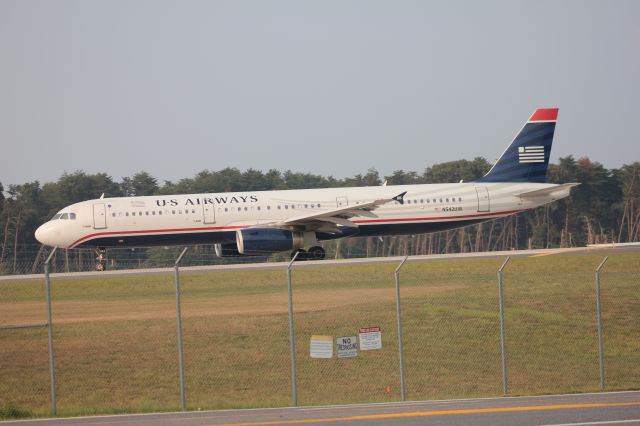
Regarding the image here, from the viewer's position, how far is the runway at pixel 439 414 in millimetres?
13352

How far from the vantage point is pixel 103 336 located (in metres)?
20.6

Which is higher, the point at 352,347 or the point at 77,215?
the point at 77,215

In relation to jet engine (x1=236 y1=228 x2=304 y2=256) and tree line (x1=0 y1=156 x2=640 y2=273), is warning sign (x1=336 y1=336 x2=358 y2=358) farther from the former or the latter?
tree line (x1=0 y1=156 x2=640 y2=273)

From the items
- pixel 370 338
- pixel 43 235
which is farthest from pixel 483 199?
pixel 370 338

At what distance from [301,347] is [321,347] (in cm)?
369

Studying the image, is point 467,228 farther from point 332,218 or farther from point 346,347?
point 346,347

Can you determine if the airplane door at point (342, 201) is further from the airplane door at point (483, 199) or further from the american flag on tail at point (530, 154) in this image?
the american flag on tail at point (530, 154)

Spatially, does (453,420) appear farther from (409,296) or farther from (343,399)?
(409,296)

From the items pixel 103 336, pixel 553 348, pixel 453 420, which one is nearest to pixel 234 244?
pixel 103 336

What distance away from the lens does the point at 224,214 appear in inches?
1331

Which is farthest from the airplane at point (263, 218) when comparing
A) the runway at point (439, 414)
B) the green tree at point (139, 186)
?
the green tree at point (139, 186)

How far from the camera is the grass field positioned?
1830 cm

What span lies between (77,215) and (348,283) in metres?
13.7

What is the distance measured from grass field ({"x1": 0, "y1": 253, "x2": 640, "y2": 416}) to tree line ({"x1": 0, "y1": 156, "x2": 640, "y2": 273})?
117 feet
